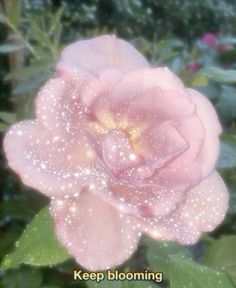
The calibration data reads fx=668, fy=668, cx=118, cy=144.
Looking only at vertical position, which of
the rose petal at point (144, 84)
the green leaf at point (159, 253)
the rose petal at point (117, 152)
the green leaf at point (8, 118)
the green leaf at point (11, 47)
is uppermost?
the rose petal at point (144, 84)

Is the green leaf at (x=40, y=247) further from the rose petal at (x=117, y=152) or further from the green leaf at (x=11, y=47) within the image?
the green leaf at (x=11, y=47)

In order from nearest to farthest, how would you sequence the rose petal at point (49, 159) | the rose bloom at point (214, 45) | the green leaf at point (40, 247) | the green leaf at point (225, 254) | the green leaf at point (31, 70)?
the rose petal at point (49, 159) → the green leaf at point (40, 247) → the green leaf at point (225, 254) → the green leaf at point (31, 70) → the rose bloom at point (214, 45)

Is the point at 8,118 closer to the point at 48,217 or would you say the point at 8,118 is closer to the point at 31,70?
the point at 31,70

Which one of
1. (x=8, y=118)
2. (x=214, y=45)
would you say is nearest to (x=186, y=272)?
(x=8, y=118)

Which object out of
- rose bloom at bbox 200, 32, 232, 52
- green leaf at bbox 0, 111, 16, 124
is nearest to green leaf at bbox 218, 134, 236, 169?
green leaf at bbox 0, 111, 16, 124

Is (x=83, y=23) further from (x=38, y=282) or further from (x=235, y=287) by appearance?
(x=235, y=287)

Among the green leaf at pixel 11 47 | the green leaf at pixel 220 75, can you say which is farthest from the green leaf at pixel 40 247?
the green leaf at pixel 11 47
